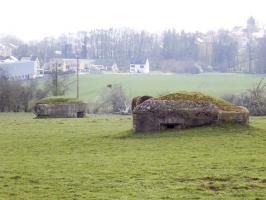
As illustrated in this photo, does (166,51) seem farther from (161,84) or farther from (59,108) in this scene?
(59,108)

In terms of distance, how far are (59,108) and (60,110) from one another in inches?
8.3

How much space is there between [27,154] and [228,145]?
7075 millimetres

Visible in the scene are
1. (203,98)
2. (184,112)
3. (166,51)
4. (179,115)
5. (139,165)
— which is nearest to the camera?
(139,165)

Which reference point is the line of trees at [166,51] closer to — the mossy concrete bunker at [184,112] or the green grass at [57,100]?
the green grass at [57,100]

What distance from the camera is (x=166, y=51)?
154 m

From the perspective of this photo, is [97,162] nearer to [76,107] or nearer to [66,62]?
[76,107]

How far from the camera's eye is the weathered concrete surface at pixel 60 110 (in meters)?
47.3

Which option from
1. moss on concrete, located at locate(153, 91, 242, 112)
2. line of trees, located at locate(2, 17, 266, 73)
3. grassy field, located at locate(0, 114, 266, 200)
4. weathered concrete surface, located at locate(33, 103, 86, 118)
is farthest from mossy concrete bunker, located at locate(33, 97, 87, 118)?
line of trees, located at locate(2, 17, 266, 73)

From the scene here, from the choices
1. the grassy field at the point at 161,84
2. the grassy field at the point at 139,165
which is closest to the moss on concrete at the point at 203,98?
the grassy field at the point at 139,165

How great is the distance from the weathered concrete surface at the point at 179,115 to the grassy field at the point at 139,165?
0.59m

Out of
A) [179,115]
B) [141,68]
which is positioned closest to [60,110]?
[179,115]

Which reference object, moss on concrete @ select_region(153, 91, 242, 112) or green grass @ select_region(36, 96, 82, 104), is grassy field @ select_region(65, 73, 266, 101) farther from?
moss on concrete @ select_region(153, 91, 242, 112)

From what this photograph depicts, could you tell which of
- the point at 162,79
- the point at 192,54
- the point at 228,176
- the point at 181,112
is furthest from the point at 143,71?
the point at 228,176

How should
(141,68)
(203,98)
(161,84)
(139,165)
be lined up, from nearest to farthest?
(139,165) < (203,98) < (161,84) < (141,68)
